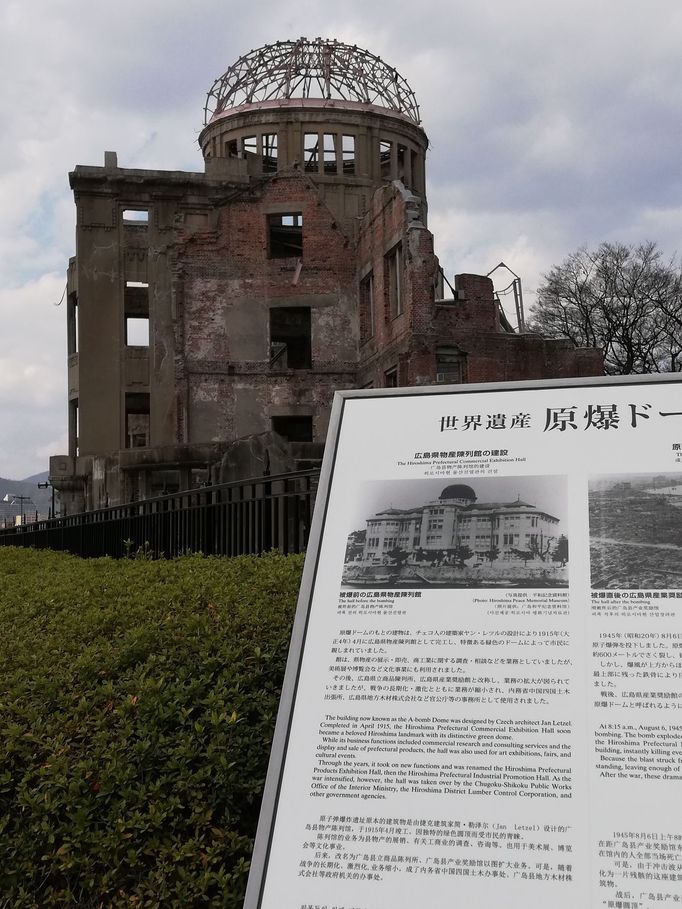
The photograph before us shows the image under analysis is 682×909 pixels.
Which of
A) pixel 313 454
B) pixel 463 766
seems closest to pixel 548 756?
pixel 463 766

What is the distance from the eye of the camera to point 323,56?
40.8m

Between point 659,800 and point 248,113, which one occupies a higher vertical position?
point 248,113

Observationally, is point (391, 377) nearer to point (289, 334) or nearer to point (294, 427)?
point (294, 427)

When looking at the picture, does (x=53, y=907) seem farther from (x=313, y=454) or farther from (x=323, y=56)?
(x=323, y=56)

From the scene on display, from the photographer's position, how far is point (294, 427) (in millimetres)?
35562

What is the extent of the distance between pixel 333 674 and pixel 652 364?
143ft

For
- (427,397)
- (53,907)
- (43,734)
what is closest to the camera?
(53,907)

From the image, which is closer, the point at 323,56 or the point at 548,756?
the point at 548,756

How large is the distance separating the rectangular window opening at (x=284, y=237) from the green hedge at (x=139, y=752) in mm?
31302

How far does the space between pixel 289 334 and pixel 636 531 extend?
3428 centimetres

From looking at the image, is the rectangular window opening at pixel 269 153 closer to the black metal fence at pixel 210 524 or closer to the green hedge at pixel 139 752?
the black metal fence at pixel 210 524

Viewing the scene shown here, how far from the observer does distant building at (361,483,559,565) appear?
340 cm

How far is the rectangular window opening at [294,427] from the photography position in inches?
1348

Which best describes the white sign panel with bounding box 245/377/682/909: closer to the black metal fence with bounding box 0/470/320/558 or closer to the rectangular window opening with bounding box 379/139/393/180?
the black metal fence with bounding box 0/470/320/558
